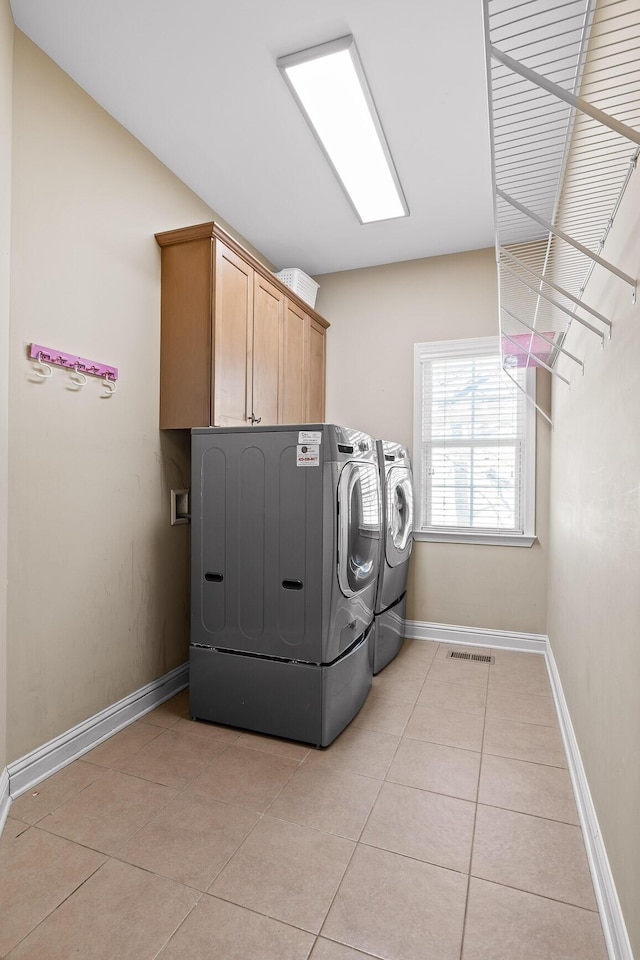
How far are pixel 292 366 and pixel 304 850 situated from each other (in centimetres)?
277

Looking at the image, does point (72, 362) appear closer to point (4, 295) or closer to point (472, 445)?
point (4, 295)

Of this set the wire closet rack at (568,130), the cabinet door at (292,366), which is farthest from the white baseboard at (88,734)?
the wire closet rack at (568,130)

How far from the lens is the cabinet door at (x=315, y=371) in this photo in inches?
149

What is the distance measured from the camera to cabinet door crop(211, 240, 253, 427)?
2646mm

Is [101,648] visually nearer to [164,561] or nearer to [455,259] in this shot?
[164,561]

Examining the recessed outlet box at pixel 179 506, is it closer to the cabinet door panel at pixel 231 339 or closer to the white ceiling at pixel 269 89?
the cabinet door panel at pixel 231 339

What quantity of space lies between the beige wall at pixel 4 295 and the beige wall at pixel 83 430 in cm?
7

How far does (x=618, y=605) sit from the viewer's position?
4.52ft

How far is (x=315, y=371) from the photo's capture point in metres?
3.94

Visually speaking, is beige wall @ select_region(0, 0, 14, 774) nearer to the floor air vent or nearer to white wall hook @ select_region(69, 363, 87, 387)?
white wall hook @ select_region(69, 363, 87, 387)

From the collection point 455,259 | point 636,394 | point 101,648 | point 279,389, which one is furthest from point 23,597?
point 455,259

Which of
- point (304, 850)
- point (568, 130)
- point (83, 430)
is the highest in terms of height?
point (568, 130)

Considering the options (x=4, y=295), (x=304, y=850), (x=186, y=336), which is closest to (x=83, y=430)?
(x=4, y=295)

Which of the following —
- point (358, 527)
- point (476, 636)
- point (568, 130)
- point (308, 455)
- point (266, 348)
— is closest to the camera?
point (568, 130)
